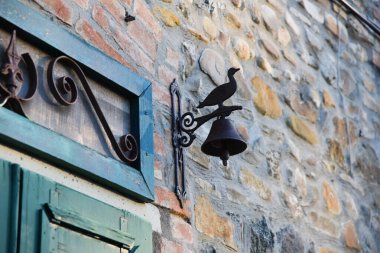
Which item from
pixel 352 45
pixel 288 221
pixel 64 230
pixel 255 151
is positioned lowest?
pixel 64 230

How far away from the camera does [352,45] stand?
A: 574 centimetres

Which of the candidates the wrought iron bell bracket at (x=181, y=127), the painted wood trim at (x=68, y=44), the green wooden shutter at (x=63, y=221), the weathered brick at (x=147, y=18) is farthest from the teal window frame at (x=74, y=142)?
the weathered brick at (x=147, y=18)

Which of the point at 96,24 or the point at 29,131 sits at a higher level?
the point at 96,24

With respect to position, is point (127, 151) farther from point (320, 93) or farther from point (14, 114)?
point (320, 93)

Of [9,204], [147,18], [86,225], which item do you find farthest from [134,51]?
[9,204]

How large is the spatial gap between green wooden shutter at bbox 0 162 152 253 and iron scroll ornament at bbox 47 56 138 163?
0.28 metres

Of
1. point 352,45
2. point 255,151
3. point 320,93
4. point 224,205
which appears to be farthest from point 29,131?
point 352,45

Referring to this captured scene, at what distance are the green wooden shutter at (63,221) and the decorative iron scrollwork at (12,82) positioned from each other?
0.23 m

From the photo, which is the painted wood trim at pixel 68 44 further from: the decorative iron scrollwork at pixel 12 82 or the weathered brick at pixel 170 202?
the weathered brick at pixel 170 202

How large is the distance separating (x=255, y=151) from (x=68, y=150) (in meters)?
1.52

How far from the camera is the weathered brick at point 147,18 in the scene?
12.8 ft

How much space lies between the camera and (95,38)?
353cm

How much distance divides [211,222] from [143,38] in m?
0.81

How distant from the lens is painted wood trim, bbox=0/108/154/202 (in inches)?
114
